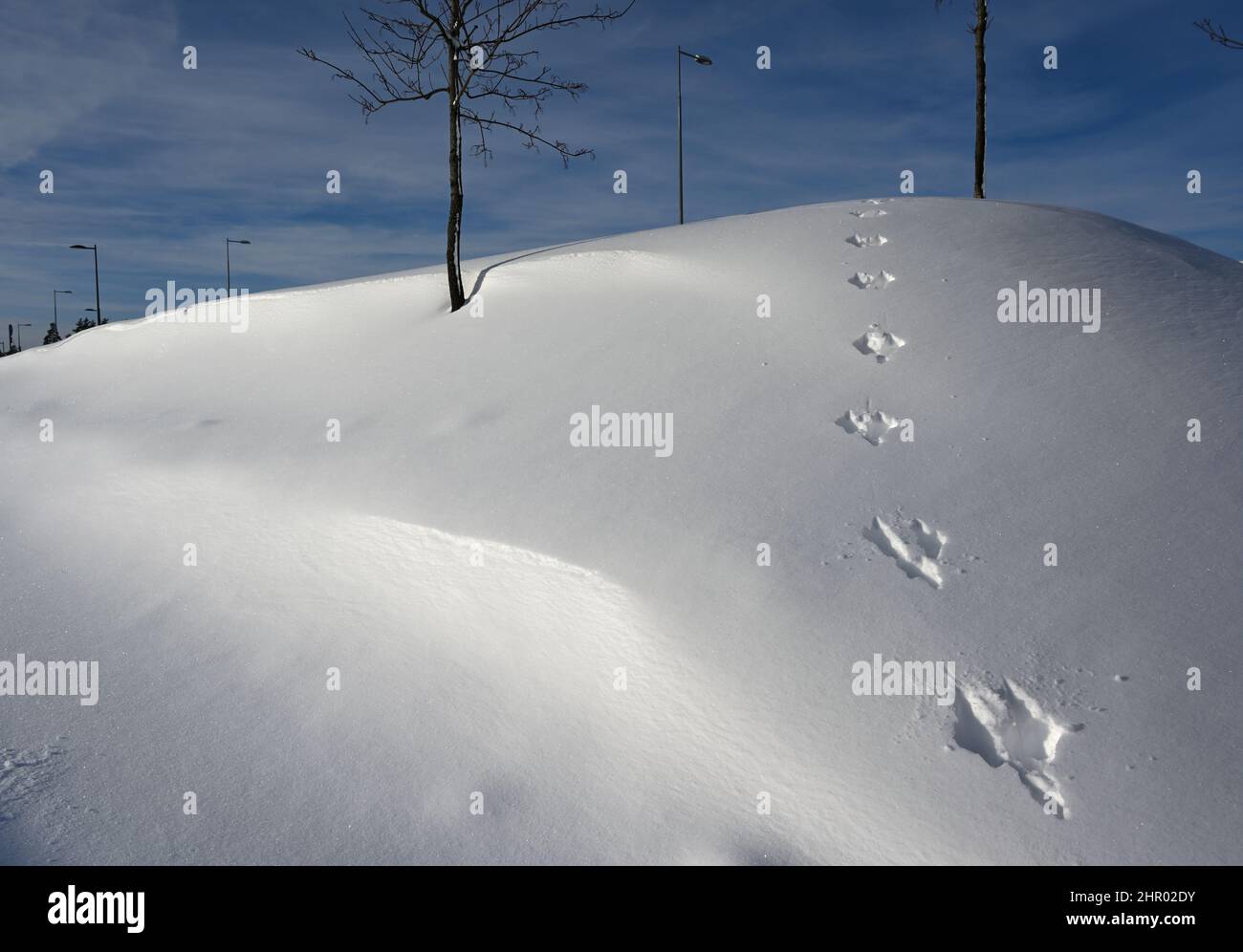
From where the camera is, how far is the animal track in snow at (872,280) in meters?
8.52

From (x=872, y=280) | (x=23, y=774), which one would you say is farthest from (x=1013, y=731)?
(x=872, y=280)

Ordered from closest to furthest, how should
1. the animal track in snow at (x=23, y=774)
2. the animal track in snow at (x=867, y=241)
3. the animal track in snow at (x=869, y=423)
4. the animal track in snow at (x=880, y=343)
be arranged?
1. the animal track in snow at (x=23, y=774)
2. the animal track in snow at (x=869, y=423)
3. the animal track in snow at (x=880, y=343)
4. the animal track in snow at (x=867, y=241)

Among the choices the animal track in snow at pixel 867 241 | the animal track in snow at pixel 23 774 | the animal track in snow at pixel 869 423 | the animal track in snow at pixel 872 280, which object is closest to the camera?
the animal track in snow at pixel 23 774

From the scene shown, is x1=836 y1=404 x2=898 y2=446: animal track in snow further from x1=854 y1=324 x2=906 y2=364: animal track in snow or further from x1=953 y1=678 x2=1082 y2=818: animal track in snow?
x1=953 y1=678 x2=1082 y2=818: animal track in snow

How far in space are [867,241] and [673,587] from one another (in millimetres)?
6422

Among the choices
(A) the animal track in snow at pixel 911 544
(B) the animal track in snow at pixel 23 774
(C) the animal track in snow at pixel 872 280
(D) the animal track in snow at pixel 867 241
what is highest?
(D) the animal track in snow at pixel 867 241

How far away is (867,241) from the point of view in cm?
974

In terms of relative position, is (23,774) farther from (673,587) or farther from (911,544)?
(911,544)

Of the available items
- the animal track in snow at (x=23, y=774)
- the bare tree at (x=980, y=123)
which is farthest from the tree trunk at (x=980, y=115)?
the animal track in snow at (x=23, y=774)

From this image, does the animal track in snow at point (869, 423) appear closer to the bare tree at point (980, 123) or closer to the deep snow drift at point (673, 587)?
the deep snow drift at point (673, 587)

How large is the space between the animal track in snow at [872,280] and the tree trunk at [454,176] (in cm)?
468

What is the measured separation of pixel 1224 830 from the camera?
3.55 m

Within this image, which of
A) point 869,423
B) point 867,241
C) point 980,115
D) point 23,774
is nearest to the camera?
point 23,774

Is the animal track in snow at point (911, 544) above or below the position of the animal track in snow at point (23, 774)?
above
